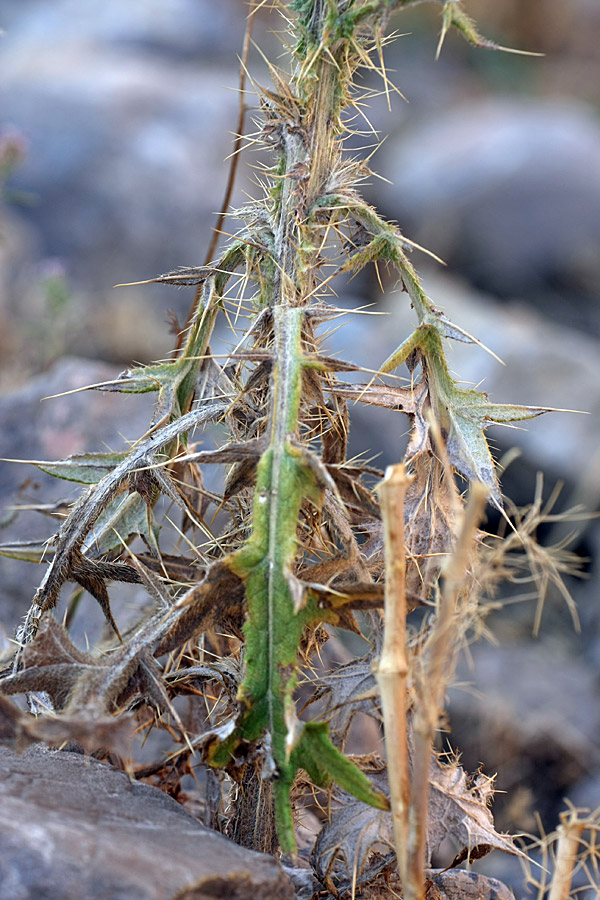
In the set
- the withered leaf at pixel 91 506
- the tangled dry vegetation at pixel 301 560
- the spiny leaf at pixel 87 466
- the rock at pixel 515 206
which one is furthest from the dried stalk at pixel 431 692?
the rock at pixel 515 206

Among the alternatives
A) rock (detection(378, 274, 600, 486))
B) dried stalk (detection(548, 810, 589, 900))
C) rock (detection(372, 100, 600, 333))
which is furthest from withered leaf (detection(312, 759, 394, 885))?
rock (detection(372, 100, 600, 333))

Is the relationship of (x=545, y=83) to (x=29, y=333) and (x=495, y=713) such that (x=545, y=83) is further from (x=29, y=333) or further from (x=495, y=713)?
(x=495, y=713)

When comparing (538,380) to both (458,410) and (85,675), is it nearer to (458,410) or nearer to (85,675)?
(458,410)

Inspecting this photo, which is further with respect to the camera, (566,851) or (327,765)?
(566,851)

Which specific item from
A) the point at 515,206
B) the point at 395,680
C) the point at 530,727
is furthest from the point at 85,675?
the point at 515,206

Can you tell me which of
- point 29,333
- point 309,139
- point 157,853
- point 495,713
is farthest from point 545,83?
point 157,853

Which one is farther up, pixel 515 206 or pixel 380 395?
pixel 515 206

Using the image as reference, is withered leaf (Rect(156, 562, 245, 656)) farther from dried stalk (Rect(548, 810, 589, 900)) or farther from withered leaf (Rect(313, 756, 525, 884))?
dried stalk (Rect(548, 810, 589, 900))
